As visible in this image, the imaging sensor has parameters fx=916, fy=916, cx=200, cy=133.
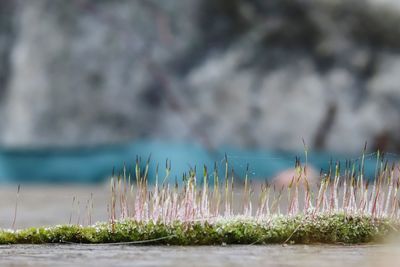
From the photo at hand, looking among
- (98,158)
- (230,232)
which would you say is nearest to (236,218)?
(230,232)

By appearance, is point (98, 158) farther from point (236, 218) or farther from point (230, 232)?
point (230, 232)

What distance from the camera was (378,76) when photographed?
1363 centimetres

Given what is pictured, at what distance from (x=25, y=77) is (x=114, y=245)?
29.0 ft

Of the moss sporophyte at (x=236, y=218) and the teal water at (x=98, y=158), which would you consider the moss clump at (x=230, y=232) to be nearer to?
the moss sporophyte at (x=236, y=218)

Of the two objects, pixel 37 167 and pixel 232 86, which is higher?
pixel 232 86

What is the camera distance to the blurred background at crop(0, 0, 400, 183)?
1340cm

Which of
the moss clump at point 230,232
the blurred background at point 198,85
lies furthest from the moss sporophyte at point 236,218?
the blurred background at point 198,85

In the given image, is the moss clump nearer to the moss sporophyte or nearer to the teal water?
the moss sporophyte

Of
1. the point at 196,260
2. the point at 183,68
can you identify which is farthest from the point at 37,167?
the point at 196,260

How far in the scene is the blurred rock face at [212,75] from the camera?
1343cm

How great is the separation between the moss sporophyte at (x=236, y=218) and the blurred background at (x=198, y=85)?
7.69 metres

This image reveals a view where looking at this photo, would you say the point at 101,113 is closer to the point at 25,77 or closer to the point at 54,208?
the point at 25,77

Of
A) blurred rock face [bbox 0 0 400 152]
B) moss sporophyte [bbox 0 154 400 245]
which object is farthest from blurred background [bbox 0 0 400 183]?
moss sporophyte [bbox 0 154 400 245]

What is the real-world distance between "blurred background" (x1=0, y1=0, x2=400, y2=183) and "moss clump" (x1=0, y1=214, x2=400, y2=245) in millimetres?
7733
